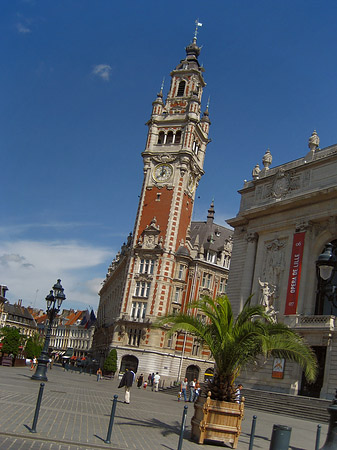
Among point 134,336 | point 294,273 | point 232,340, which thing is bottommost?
point 134,336

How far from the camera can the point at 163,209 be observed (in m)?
64.3

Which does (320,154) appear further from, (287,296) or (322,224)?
(287,296)

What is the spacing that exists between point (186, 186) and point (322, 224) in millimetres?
30239

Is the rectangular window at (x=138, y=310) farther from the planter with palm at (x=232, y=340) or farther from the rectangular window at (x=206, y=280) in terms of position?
the planter with palm at (x=232, y=340)

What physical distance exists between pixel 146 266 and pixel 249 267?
22.5 meters

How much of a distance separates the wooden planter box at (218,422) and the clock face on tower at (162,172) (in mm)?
52037

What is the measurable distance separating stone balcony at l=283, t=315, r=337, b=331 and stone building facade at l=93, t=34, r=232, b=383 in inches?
883

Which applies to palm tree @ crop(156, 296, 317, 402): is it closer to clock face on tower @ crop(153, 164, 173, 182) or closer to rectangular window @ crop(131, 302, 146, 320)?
rectangular window @ crop(131, 302, 146, 320)

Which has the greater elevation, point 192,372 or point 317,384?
point 317,384

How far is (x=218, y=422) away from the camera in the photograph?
14.6m

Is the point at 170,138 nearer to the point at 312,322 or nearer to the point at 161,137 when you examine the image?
the point at 161,137

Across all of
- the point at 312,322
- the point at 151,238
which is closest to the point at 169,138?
the point at 151,238

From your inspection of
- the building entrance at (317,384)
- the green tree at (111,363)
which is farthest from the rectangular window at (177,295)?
the building entrance at (317,384)

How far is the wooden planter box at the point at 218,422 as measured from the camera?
1447 centimetres
